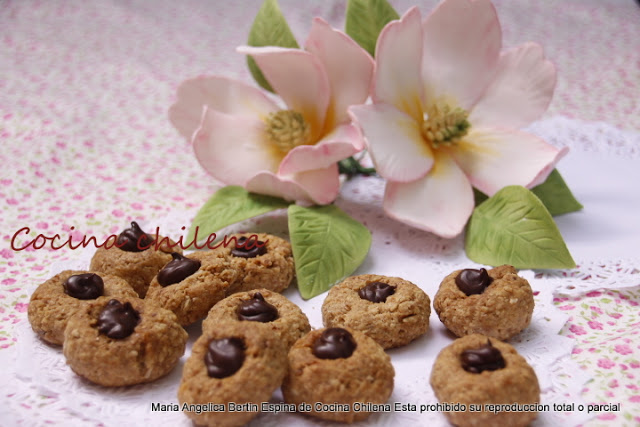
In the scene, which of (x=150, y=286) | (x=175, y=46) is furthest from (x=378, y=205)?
(x=175, y=46)

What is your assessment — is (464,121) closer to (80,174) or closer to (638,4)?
(80,174)

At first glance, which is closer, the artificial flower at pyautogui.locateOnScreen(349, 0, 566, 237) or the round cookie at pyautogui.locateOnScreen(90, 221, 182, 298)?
the round cookie at pyautogui.locateOnScreen(90, 221, 182, 298)

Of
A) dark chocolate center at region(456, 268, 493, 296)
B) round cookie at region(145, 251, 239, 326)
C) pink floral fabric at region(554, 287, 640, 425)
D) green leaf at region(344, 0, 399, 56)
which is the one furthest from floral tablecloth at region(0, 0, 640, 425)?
green leaf at region(344, 0, 399, 56)

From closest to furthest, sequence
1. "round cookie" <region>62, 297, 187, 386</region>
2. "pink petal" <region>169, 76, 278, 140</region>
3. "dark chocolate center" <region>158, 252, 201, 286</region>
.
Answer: "round cookie" <region>62, 297, 187, 386</region> → "dark chocolate center" <region>158, 252, 201, 286</region> → "pink petal" <region>169, 76, 278, 140</region>

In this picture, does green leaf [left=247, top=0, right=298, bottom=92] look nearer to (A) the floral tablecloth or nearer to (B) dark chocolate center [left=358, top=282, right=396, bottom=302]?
(A) the floral tablecloth

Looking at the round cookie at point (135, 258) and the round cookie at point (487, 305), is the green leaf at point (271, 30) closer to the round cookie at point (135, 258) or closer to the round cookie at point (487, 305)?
the round cookie at point (135, 258)

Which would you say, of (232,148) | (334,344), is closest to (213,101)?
(232,148)
